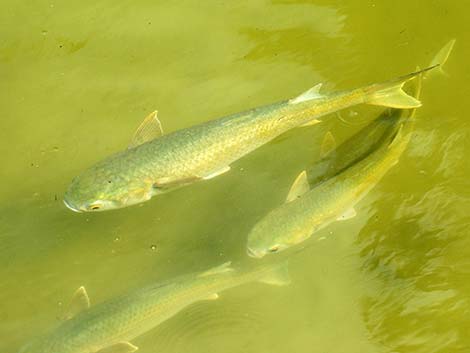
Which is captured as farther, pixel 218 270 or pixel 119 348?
pixel 218 270

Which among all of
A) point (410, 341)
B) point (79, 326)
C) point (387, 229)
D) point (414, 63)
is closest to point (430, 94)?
point (414, 63)

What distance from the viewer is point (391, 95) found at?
4426 mm

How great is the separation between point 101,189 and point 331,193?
180cm

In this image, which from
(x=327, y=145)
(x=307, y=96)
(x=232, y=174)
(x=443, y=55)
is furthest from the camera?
(x=232, y=174)

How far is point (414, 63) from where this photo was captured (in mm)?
5266

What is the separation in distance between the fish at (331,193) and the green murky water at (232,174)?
34 centimetres

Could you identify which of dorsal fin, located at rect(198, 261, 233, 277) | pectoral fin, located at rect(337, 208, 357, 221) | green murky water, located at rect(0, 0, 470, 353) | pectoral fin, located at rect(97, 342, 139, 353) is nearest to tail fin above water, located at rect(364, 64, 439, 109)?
green murky water, located at rect(0, 0, 470, 353)

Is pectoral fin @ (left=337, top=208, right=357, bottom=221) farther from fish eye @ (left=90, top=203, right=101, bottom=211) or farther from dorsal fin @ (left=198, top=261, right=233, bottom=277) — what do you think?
fish eye @ (left=90, top=203, right=101, bottom=211)

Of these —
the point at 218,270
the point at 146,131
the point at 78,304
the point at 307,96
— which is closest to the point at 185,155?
the point at 146,131

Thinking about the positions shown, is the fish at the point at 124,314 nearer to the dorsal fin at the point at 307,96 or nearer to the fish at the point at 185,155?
the fish at the point at 185,155

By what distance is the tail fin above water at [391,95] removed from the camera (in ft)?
14.2

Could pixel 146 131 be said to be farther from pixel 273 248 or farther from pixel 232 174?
pixel 273 248

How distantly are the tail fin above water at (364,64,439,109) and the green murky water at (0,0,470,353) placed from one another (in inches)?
29.0

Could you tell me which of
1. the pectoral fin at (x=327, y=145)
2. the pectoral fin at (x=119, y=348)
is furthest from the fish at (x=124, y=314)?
the pectoral fin at (x=327, y=145)
